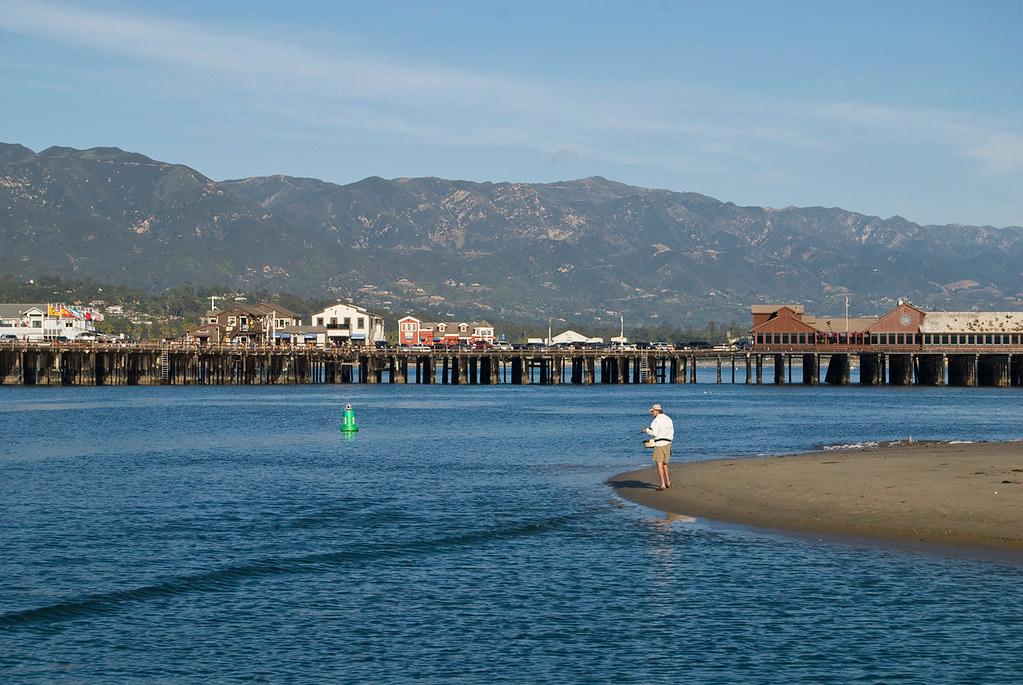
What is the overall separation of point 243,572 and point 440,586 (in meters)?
4.37

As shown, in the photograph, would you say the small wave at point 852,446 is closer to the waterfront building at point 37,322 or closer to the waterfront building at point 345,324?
the waterfront building at point 345,324

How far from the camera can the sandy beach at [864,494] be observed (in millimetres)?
30922

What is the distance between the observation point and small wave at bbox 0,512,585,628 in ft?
78.7

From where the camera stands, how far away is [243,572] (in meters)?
27.8

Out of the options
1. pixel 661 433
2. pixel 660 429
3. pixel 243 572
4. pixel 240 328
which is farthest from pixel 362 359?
pixel 243 572

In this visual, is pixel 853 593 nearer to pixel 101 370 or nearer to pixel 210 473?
pixel 210 473

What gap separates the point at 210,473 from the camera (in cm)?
4766

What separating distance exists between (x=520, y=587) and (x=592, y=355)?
122162 millimetres

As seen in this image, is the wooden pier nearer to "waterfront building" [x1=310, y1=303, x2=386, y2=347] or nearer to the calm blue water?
"waterfront building" [x1=310, y1=303, x2=386, y2=347]

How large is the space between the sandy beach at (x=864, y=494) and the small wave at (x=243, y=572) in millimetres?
5282

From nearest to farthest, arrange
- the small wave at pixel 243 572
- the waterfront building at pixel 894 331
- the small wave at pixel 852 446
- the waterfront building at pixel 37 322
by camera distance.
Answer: the small wave at pixel 243 572 → the small wave at pixel 852 446 → the waterfront building at pixel 894 331 → the waterfront building at pixel 37 322

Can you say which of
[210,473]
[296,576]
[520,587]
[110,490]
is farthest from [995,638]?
[210,473]

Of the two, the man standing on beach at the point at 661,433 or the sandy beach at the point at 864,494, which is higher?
the man standing on beach at the point at 661,433

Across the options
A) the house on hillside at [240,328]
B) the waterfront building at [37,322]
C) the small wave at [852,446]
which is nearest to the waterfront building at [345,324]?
the house on hillside at [240,328]
